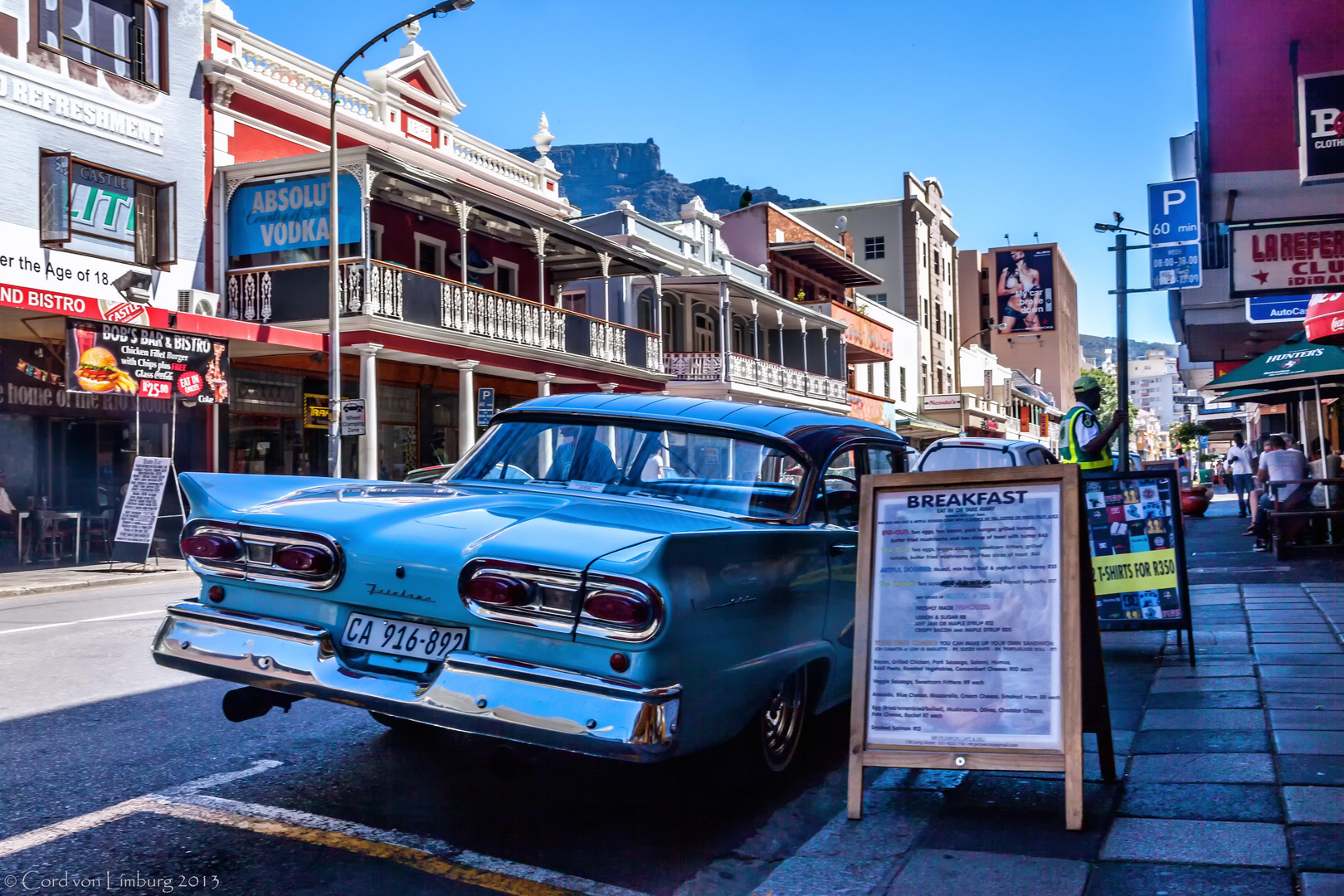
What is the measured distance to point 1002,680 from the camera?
12.8ft

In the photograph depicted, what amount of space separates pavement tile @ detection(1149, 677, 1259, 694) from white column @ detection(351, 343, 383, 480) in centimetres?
1549

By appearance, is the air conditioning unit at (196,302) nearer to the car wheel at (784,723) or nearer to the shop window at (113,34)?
the shop window at (113,34)

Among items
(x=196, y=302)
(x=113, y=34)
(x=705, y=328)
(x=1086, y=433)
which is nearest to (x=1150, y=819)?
(x=1086, y=433)

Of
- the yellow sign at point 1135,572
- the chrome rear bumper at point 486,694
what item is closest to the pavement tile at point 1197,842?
the chrome rear bumper at point 486,694

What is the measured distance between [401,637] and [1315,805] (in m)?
3.11

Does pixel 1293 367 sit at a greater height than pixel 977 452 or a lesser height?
greater

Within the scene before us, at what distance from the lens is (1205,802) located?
3.99 metres

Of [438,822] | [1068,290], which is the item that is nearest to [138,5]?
[438,822]

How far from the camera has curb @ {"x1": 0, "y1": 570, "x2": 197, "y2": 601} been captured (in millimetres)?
12234

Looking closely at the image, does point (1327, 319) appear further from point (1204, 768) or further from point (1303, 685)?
point (1204, 768)

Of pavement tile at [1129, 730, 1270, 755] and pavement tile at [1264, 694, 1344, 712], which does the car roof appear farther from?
pavement tile at [1264, 694, 1344, 712]

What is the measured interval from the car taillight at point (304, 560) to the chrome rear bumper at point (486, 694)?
19cm

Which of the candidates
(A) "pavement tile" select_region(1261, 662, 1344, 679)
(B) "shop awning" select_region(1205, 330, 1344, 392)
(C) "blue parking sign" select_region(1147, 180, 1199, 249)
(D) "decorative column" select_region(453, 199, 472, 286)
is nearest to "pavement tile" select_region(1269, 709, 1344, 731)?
(A) "pavement tile" select_region(1261, 662, 1344, 679)

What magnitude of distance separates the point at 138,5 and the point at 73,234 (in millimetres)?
Answer: 4046
